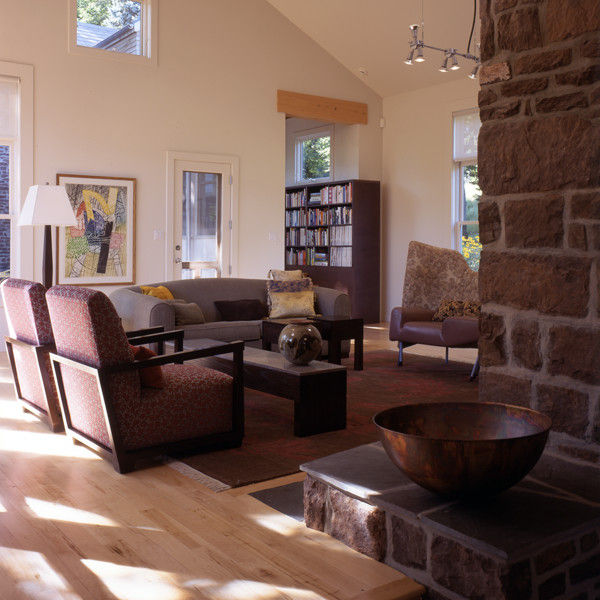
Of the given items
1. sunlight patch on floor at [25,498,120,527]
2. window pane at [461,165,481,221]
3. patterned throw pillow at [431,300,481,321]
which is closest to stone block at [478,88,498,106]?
sunlight patch on floor at [25,498,120,527]

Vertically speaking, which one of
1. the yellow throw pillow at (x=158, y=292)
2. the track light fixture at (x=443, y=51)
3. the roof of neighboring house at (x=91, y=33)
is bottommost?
the yellow throw pillow at (x=158, y=292)

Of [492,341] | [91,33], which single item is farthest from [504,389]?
[91,33]

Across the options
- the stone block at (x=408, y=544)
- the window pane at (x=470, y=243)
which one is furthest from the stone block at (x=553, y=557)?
the window pane at (x=470, y=243)

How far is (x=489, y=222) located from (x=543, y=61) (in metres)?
0.63

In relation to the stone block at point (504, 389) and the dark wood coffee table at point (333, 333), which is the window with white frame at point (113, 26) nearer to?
the dark wood coffee table at point (333, 333)

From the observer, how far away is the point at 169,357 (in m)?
3.60

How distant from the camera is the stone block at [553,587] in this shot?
87.3 inches

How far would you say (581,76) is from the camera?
2578mm

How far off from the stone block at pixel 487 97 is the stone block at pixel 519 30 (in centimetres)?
17

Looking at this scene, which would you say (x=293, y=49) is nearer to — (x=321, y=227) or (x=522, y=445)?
(x=321, y=227)

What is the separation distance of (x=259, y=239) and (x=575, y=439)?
7.39 metres

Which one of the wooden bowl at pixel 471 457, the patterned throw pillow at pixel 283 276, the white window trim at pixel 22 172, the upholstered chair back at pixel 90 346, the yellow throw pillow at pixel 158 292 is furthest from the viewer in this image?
the white window trim at pixel 22 172

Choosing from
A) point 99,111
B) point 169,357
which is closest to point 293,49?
point 99,111

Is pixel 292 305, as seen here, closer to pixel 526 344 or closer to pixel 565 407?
pixel 526 344
